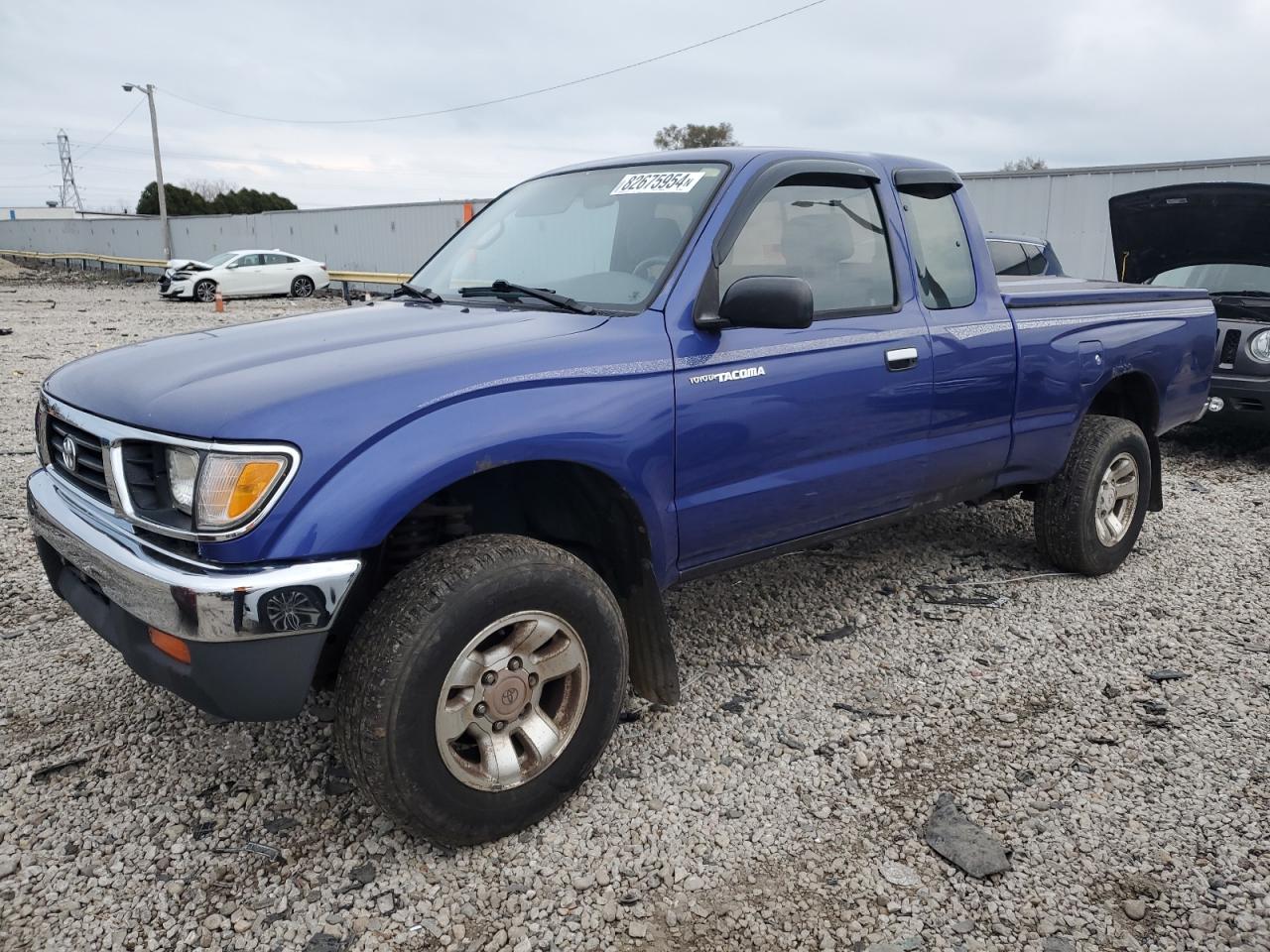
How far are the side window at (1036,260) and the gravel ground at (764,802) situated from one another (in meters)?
5.42

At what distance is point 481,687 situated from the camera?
2535 mm

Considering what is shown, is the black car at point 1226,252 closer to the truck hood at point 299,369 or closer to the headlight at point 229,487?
the truck hood at point 299,369

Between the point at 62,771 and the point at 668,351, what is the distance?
2332 mm

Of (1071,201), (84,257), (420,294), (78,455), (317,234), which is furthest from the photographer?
(84,257)

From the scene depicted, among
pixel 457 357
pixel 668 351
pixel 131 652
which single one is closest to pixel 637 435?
pixel 668 351

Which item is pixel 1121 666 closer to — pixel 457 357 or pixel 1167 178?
pixel 457 357

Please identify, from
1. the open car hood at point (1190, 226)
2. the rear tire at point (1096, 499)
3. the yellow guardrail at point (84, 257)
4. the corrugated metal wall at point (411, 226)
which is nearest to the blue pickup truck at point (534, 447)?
the rear tire at point (1096, 499)

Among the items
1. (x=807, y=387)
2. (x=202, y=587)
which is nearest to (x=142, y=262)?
(x=807, y=387)

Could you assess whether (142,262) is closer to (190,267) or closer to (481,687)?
(190,267)

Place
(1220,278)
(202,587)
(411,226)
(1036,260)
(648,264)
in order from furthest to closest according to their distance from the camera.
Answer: (411,226) → (1036,260) → (1220,278) → (648,264) → (202,587)

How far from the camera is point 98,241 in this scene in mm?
47781

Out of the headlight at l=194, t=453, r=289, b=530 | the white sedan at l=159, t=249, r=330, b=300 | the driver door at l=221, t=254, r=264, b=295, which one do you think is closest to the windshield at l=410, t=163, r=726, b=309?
the headlight at l=194, t=453, r=289, b=530

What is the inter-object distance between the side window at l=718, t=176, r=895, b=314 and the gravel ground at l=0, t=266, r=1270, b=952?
148 centimetres

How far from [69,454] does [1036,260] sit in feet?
28.7
